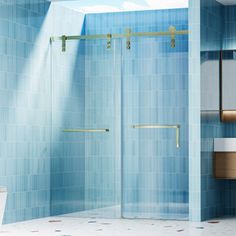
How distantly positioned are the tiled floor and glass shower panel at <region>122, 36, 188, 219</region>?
31 cm

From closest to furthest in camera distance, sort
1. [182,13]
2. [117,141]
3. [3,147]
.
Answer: [3,147]
[117,141]
[182,13]

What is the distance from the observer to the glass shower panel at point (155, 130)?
905 centimetres

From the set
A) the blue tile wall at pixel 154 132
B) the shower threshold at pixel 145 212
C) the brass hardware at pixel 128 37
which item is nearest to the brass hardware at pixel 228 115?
the blue tile wall at pixel 154 132

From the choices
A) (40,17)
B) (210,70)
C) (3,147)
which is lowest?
(3,147)

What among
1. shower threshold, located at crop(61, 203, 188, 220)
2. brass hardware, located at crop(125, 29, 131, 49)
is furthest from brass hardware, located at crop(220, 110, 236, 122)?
brass hardware, located at crop(125, 29, 131, 49)

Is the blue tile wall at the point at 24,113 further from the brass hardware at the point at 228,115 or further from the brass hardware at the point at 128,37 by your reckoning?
the brass hardware at the point at 228,115

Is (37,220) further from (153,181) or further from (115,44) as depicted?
(115,44)

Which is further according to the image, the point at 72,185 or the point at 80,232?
the point at 72,185

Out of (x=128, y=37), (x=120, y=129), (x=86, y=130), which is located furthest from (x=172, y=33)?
(x=86, y=130)

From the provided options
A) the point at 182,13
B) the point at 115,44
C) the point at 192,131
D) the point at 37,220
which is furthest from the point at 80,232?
the point at 182,13

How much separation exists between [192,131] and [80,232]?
6.40 feet

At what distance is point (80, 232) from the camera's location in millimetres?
7934

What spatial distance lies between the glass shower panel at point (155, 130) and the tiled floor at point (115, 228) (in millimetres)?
307

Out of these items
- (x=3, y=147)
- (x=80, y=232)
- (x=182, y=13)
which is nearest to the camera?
(x=80, y=232)
